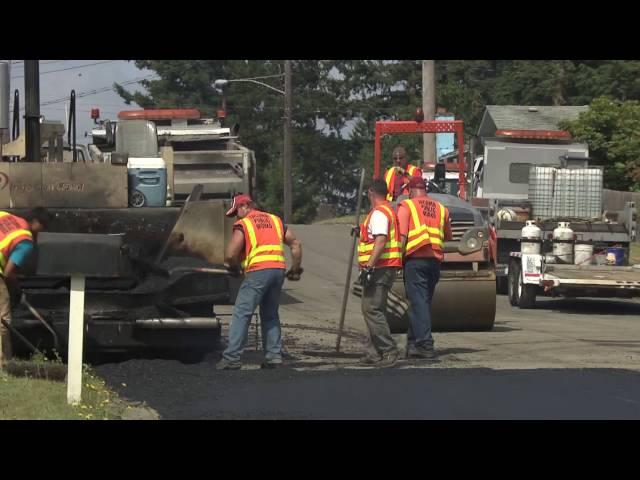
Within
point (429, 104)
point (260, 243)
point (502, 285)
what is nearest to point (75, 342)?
point (260, 243)

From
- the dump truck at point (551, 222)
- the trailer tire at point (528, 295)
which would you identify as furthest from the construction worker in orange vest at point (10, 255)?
the trailer tire at point (528, 295)

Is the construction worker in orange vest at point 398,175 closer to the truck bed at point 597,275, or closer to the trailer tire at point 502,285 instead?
the truck bed at point 597,275

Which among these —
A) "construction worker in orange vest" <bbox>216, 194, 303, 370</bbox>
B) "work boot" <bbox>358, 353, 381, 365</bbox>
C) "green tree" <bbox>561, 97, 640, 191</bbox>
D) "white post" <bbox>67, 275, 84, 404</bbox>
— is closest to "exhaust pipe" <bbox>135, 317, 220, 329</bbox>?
"construction worker in orange vest" <bbox>216, 194, 303, 370</bbox>

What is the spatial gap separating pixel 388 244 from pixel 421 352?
122cm

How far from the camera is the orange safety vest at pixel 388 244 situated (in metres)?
12.6

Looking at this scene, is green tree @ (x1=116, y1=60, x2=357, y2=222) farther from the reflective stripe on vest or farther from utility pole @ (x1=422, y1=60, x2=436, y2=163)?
the reflective stripe on vest

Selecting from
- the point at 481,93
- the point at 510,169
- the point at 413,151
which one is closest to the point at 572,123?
the point at 510,169

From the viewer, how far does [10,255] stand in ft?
38.0

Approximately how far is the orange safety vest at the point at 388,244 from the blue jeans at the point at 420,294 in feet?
1.60

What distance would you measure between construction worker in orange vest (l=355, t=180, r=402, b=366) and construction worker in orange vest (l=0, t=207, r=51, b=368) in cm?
316

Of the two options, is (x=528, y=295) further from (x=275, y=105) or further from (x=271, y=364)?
(x=275, y=105)

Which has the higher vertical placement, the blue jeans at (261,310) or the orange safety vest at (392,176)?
the orange safety vest at (392,176)

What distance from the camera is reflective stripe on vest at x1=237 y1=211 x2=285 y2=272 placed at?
12.0 metres

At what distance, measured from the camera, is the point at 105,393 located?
1009 centimetres
